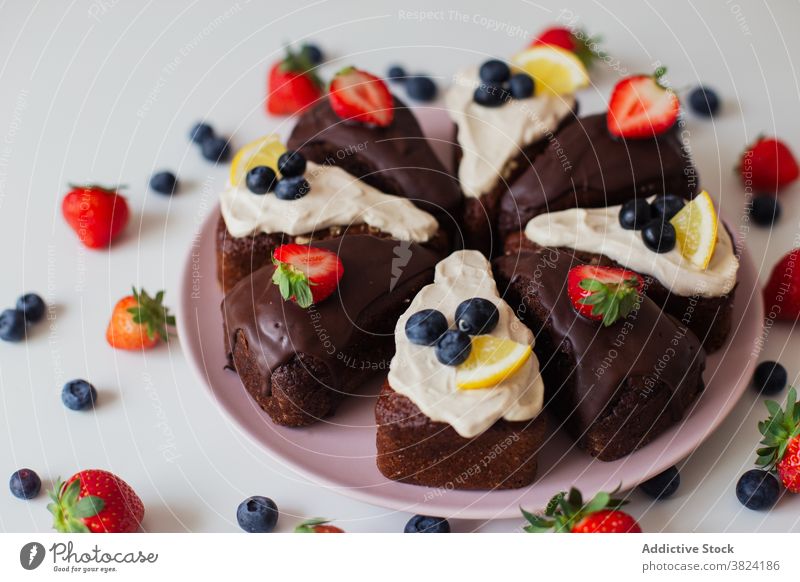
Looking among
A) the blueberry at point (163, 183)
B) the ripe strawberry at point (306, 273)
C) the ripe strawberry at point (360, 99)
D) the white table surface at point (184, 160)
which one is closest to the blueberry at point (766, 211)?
the white table surface at point (184, 160)

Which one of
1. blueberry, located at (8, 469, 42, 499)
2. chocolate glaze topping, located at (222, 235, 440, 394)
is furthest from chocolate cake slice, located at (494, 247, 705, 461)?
blueberry, located at (8, 469, 42, 499)

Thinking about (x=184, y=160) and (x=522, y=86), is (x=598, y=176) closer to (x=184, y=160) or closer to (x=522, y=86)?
(x=522, y=86)

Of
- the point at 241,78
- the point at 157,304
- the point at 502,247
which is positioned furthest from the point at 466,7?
the point at 157,304

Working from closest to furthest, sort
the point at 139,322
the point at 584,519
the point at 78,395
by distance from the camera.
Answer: the point at 584,519 → the point at 78,395 → the point at 139,322

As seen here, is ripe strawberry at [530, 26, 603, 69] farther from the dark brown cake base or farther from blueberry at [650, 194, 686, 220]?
the dark brown cake base

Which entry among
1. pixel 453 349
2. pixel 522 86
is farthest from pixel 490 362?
pixel 522 86

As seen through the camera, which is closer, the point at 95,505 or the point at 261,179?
the point at 95,505

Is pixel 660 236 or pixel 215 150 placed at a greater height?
pixel 215 150
